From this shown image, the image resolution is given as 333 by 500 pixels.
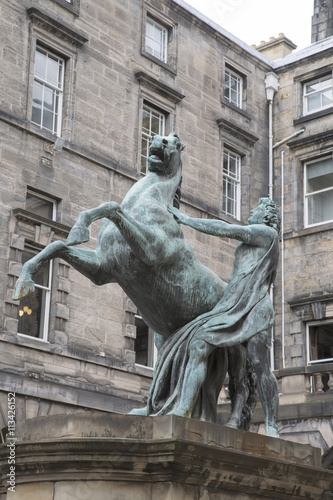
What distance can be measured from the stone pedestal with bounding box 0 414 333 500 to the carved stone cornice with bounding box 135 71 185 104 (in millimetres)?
17250

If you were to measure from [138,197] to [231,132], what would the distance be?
18.9 m

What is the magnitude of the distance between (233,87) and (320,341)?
26.3 ft

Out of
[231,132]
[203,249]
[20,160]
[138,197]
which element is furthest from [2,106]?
[138,197]

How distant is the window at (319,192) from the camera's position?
25359 mm

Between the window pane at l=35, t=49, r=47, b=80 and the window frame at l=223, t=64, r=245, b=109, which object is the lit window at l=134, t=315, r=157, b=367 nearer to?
the window pane at l=35, t=49, r=47, b=80

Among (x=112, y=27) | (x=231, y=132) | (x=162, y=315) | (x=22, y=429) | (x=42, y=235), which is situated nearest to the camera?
(x=22, y=429)

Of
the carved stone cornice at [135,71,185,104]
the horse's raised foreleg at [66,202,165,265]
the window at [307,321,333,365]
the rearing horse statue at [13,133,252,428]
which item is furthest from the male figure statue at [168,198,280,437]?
the window at [307,321,333,365]

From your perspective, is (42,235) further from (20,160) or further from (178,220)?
(178,220)

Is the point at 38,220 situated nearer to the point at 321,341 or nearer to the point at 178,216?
the point at 321,341

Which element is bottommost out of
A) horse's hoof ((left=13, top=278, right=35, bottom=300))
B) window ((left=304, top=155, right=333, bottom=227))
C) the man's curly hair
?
horse's hoof ((left=13, top=278, right=35, bottom=300))

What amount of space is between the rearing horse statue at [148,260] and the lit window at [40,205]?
12.4 metres

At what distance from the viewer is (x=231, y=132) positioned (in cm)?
2567

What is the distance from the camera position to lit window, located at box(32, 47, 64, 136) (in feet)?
65.9

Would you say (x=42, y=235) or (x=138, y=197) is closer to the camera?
(x=138, y=197)
